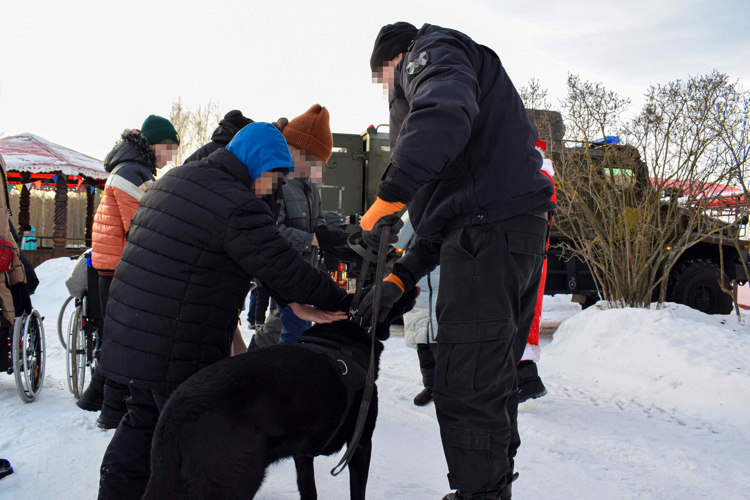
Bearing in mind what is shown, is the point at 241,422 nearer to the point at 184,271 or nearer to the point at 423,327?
the point at 184,271

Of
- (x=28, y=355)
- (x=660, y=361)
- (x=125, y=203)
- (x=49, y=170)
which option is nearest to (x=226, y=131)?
(x=125, y=203)

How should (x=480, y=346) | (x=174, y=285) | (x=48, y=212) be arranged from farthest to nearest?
(x=48, y=212), (x=174, y=285), (x=480, y=346)

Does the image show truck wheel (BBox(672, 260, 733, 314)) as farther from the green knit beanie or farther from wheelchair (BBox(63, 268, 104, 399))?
wheelchair (BBox(63, 268, 104, 399))

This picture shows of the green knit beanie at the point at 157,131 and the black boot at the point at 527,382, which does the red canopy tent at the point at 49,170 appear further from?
the black boot at the point at 527,382

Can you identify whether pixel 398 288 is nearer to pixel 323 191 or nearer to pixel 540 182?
pixel 540 182

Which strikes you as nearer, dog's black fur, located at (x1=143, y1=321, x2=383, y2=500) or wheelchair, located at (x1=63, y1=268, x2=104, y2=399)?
dog's black fur, located at (x1=143, y1=321, x2=383, y2=500)

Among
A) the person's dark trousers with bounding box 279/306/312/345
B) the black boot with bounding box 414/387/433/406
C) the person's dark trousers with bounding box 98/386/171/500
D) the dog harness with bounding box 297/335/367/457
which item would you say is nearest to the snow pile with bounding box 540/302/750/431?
the black boot with bounding box 414/387/433/406

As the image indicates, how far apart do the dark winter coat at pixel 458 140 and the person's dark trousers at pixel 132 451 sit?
118 cm

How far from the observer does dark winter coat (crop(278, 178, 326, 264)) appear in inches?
136

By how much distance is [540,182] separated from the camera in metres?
1.68

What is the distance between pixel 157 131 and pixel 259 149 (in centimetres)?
195

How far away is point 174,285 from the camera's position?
1776 mm

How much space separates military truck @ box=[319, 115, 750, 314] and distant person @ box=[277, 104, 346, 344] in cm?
279

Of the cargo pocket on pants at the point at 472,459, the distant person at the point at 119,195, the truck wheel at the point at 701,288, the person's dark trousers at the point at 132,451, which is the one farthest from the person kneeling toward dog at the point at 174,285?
the truck wheel at the point at 701,288
